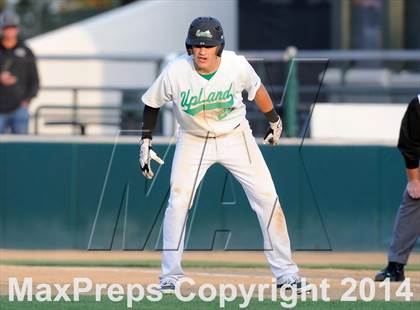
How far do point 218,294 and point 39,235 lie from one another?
5.40 m

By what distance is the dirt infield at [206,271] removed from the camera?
1091 cm

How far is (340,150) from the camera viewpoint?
14.7 m

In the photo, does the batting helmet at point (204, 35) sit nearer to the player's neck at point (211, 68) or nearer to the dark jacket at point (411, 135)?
the player's neck at point (211, 68)

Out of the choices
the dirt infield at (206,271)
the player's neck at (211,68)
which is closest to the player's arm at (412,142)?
the dirt infield at (206,271)

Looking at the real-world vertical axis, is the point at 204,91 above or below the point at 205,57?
below

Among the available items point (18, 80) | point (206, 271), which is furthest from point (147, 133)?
point (18, 80)

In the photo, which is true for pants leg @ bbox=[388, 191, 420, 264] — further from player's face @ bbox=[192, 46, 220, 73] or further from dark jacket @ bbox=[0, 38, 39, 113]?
dark jacket @ bbox=[0, 38, 39, 113]

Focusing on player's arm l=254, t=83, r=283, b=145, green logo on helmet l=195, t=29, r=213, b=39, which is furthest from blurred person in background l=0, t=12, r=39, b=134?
green logo on helmet l=195, t=29, r=213, b=39

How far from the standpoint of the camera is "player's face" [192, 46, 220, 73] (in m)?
9.45

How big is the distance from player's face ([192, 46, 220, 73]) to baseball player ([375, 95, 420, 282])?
186cm

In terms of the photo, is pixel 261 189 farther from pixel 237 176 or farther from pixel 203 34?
pixel 203 34

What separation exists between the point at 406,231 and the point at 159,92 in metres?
2.52

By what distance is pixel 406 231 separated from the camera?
10750 mm

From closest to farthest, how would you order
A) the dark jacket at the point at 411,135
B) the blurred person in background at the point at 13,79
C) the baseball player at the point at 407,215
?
the dark jacket at the point at 411,135
the baseball player at the point at 407,215
the blurred person in background at the point at 13,79
